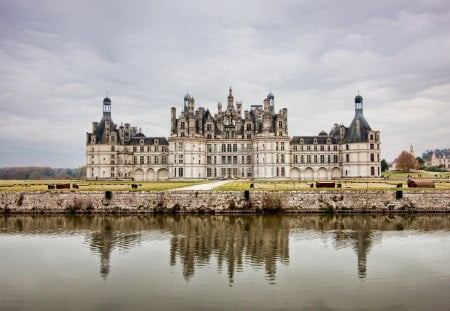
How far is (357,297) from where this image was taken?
623 inches

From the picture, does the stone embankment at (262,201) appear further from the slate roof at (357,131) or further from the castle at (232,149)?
the slate roof at (357,131)

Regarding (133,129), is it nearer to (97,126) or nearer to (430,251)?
(97,126)

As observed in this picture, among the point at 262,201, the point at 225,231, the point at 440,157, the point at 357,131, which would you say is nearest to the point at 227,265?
the point at 225,231

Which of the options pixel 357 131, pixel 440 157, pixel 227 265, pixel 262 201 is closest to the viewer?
pixel 227 265

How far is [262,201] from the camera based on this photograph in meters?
38.3

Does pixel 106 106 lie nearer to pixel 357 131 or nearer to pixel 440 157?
Answer: pixel 357 131

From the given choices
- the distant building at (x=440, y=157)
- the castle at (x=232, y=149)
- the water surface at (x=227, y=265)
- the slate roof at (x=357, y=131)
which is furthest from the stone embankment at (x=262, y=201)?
the distant building at (x=440, y=157)

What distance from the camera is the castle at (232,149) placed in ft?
252

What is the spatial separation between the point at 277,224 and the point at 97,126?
59012 mm

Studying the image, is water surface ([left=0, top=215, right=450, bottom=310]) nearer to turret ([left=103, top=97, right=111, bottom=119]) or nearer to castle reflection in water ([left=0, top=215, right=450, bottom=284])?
castle reflection in water ([left=0, top=215, right=450, bottom=284])

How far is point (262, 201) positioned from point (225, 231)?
391 inches

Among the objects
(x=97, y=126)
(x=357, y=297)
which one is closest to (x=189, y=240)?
(x=357, y=297)

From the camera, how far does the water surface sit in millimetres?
15625

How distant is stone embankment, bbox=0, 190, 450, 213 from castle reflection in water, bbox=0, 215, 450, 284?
178 cm
